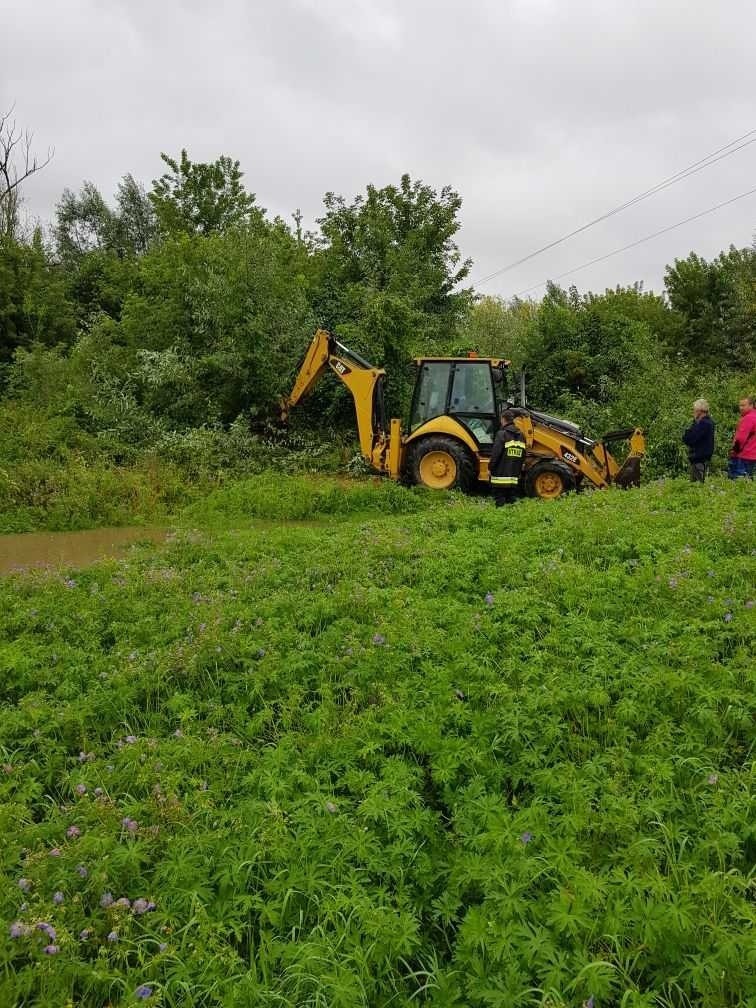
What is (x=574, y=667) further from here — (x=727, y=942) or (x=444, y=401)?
(x=444, y=401)

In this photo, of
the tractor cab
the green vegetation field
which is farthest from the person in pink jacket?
the green vegetation field

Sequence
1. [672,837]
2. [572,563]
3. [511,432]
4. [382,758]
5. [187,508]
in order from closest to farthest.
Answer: [672,837] < [382,758] < [572,563] < [511,432] < [187,508]

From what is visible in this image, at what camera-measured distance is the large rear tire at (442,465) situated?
11.3m

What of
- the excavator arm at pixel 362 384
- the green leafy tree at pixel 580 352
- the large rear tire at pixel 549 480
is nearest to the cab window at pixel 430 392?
the excavator arm at pixel 362 384

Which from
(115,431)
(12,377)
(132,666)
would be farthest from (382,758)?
(12,377)

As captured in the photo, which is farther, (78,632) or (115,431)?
(115,431)

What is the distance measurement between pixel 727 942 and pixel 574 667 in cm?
192

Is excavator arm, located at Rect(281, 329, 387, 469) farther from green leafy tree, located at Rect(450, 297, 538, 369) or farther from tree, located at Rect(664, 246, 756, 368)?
tree, located at Rect(664, 246, 756, 368)

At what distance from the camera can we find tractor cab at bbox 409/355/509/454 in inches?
449

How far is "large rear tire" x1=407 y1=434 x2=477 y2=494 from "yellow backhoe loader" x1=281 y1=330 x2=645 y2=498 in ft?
0.06

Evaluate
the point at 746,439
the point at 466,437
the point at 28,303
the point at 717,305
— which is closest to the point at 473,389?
the point at 466,437

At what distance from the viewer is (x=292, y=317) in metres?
15.0

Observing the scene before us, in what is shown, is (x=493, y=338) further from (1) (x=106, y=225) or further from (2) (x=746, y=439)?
(1) (x=106, y=225)

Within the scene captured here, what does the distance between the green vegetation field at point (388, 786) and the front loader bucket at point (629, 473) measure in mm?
5354
